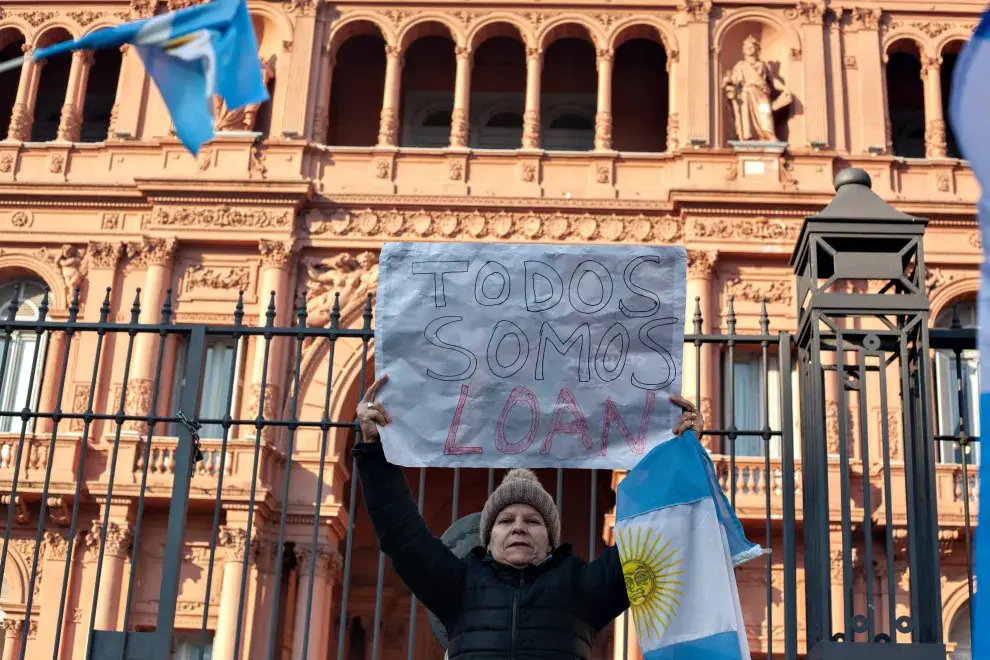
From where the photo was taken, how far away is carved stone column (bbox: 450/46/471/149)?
22.2 metres

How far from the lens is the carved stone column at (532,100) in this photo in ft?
72.6

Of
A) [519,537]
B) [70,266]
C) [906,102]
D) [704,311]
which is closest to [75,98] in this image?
[70,266]

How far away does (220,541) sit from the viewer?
19.9 metres

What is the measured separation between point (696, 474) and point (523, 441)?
3.30 ft

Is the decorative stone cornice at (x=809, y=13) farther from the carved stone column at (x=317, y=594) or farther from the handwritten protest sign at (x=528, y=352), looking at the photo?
the handwritten protest sign at (x=528, y=352)

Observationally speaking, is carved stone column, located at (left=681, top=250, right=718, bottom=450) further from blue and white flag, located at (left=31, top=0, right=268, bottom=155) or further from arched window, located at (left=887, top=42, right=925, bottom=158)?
blue and white flag, located at (left=31, top=0, right=268, bottom=155)

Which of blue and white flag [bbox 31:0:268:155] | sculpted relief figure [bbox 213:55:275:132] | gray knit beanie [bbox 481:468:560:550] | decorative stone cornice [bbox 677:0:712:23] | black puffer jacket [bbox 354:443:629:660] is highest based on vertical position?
decorative stone cornice [bbox 677:0:712:23]

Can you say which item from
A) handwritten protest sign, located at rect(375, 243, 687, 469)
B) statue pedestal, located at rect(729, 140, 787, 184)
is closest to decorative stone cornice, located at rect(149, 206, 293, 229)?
statue pedestal, located at rect(729, 140, 787, 184)

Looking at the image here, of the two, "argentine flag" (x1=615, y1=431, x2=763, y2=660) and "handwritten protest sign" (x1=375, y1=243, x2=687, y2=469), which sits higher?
"handwritten protest sign" (x1=375, y1=243, x2=687, y2=469)

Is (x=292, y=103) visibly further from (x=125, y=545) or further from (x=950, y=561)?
(x=950, y=561)

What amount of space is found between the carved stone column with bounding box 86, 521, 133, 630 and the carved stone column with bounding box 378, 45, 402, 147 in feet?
24.2

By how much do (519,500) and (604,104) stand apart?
57.9 ft

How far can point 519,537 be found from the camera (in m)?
5.41

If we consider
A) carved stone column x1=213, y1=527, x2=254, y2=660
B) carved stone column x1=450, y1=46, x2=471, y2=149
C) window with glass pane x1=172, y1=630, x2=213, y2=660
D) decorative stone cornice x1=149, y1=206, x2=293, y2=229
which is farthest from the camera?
carved stone column x1=450, y1=46, x2=471, y2=149
